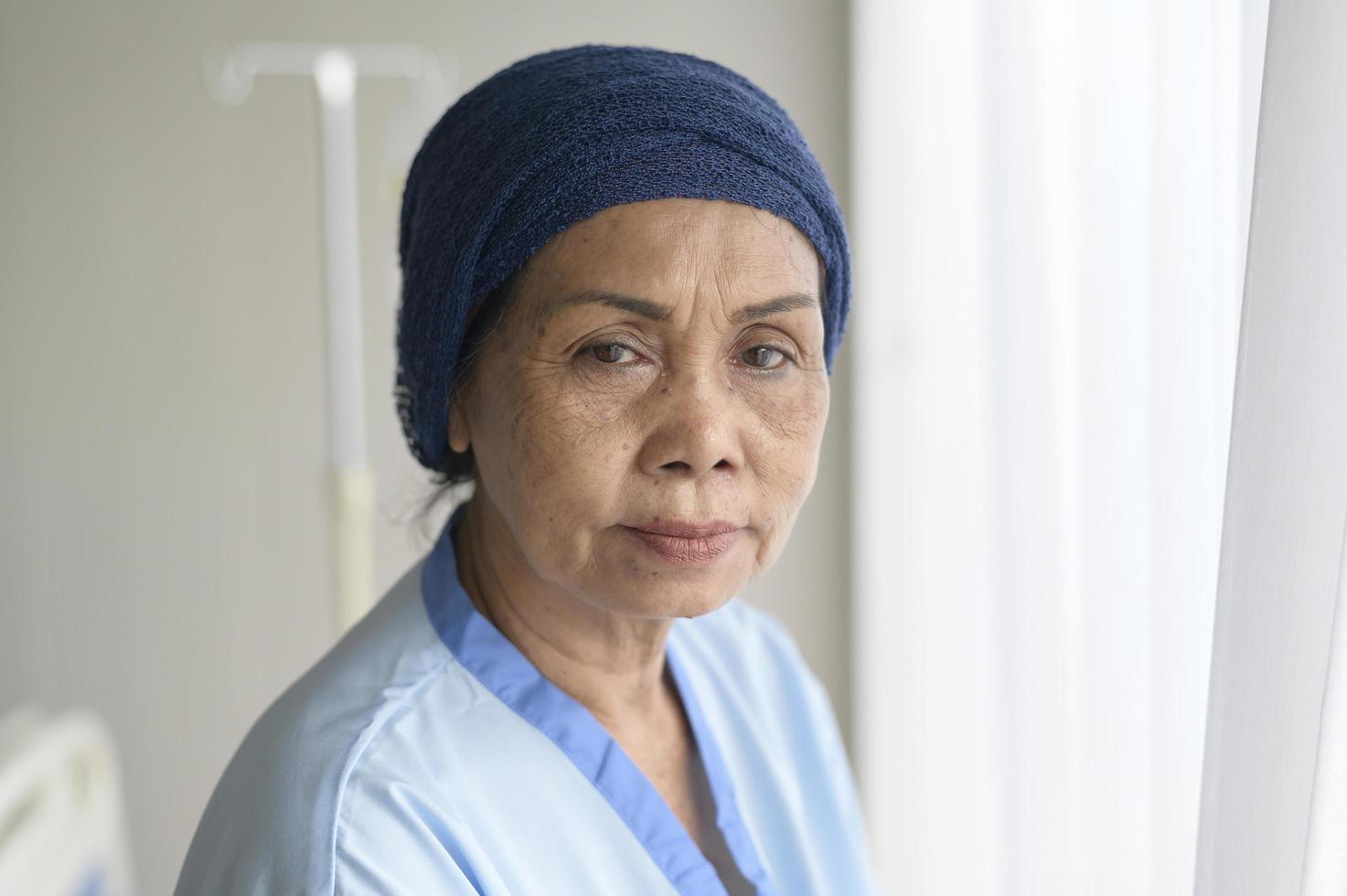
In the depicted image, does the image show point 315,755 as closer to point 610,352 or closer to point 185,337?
point 610,352

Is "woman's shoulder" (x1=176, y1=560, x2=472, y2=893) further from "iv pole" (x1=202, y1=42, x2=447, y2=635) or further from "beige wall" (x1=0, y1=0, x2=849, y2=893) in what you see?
"beige wall" (x1=0, y1=0, x2=849, y2=893)

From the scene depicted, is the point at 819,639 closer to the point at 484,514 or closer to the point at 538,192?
the point at 484,514

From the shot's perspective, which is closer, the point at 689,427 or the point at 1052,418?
the point at 689,427

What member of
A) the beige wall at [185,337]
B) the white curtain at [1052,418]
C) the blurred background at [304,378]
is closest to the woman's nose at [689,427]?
the white curtain at [1052,418]

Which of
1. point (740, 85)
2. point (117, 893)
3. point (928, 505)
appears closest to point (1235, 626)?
point (740, 85)

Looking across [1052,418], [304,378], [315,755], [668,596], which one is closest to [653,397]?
[668,596]

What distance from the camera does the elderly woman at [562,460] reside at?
0.95m

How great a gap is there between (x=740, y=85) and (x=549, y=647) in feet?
1.81

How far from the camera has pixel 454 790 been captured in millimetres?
977

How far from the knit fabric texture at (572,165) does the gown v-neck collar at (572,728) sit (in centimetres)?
19

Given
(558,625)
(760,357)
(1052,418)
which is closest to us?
(760,357)

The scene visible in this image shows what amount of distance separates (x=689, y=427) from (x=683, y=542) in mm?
103

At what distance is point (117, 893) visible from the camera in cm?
220

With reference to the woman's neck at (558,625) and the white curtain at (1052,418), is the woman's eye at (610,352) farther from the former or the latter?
the white curtain at (1052,418)
